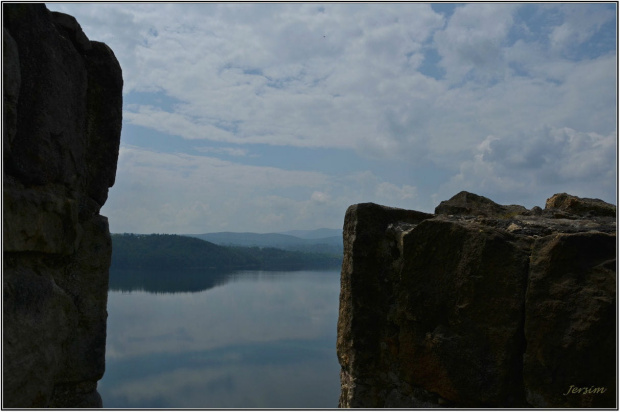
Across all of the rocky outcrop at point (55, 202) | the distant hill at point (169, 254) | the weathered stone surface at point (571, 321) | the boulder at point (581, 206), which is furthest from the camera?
the distant hill at point (169, 254)

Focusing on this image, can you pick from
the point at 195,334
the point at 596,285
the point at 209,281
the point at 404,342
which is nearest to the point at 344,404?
the point at 404,342

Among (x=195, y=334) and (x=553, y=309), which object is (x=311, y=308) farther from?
(x=553, y=309)

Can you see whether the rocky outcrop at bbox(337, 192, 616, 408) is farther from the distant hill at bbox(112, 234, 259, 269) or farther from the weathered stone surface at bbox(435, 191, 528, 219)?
the distant hill at bbox(112, 234, 259, 269)

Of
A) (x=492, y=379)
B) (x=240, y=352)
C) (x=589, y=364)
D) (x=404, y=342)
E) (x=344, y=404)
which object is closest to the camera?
(x=589, y=364)

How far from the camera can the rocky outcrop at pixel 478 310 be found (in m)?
2.39

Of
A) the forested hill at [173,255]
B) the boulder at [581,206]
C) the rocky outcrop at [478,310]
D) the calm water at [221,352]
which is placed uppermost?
the boulder at [581,206]

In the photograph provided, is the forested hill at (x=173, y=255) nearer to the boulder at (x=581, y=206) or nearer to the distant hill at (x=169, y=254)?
the distant hill at (x=169, y=254)

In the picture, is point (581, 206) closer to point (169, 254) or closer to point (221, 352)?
point (221, 352)

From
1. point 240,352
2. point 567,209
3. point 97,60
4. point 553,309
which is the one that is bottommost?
point 240,352

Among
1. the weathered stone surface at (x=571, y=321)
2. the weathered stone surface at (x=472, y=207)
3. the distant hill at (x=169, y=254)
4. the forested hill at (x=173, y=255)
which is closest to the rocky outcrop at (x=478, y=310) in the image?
the weathered stone surface at (x=571, y=321)

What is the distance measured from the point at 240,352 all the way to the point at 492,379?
3033 centimetres

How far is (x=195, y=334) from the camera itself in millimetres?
35094

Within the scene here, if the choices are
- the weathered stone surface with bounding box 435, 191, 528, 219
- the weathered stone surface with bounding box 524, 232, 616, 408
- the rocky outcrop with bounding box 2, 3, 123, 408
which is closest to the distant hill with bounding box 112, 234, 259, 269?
the weathered stone surface with bounding box 435, 191, 528, 219

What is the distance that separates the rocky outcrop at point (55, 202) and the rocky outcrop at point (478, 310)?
1514 millimetres
